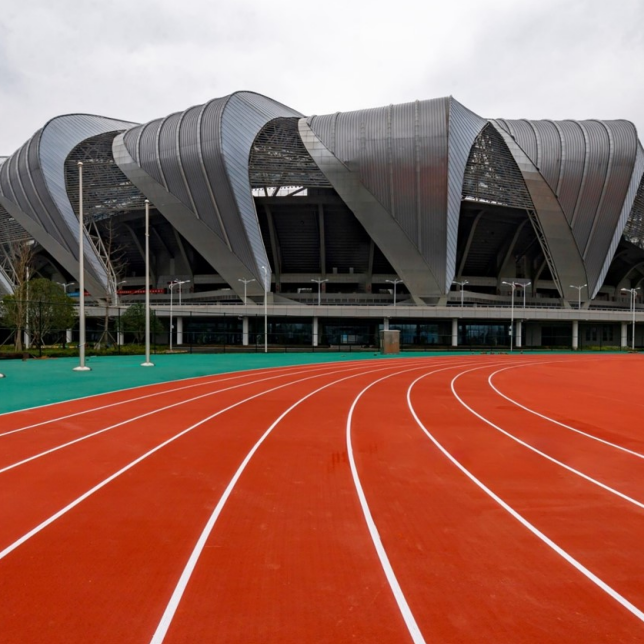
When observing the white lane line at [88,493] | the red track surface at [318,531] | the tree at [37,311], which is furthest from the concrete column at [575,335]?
the tree at [37,311]

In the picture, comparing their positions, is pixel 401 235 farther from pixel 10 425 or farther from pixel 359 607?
pixel 359 607

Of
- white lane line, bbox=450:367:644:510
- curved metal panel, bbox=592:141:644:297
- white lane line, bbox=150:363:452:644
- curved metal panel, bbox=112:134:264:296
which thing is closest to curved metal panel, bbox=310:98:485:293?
curved metal panel, bbox=112:134:264:296

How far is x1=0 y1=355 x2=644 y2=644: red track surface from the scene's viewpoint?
3.24 meters

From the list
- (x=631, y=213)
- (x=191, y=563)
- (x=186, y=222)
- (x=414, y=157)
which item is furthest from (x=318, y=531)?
(x=631, y=213)

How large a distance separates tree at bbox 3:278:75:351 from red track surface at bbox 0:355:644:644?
2558 cm

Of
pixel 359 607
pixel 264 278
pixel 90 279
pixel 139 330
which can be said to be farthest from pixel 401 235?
pixel 359 607

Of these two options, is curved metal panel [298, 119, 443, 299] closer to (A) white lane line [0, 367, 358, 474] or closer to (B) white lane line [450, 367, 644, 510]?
(A) white lane line [0, 367, 358, 474]

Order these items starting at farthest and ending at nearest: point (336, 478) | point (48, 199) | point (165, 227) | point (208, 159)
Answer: point (165, 227) < point (48, 199) < point (208, 159) < point (336, 478)

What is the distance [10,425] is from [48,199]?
5217 cm

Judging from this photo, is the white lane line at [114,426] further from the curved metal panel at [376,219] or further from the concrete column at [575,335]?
the concrete column at [575,335]

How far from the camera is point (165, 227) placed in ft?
194

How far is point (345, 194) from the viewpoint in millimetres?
50125

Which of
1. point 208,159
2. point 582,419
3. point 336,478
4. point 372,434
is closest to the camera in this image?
point 336,478

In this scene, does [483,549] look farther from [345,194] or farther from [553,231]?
[553,231]
